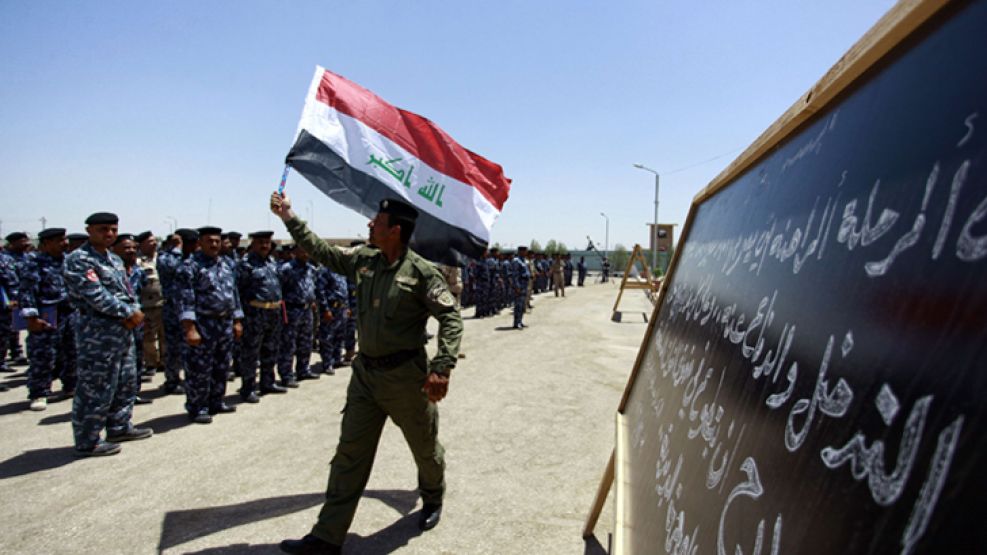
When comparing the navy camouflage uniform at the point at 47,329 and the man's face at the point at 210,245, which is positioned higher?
the man's face at the point at 210,245

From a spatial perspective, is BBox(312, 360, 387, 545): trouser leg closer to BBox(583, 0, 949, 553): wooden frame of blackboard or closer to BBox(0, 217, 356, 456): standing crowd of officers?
BBox(583, 0, 949, 553): wooden frame of blackboard

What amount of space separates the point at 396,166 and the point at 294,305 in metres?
3.31

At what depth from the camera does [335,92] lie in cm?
439

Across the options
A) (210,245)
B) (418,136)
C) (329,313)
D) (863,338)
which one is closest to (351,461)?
(863,338)

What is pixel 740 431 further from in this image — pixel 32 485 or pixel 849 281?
pixel 32 485

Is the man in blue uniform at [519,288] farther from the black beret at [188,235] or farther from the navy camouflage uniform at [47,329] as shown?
the navy camouflage uniform at [47,329]

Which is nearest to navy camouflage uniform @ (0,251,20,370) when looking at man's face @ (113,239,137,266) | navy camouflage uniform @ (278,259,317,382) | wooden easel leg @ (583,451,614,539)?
man's face @ (113,239,137,266)

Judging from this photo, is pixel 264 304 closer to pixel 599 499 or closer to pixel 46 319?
pixel 46 319

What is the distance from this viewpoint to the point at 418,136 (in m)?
4.90

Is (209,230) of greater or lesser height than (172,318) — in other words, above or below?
above

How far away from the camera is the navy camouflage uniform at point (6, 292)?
7.47 m

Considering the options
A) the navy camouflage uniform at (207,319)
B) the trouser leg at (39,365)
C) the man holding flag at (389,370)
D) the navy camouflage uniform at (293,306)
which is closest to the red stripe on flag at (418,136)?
the man holding flag at (389,370)

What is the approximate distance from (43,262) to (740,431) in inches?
321

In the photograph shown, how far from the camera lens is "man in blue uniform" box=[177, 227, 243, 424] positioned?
5.39 m
